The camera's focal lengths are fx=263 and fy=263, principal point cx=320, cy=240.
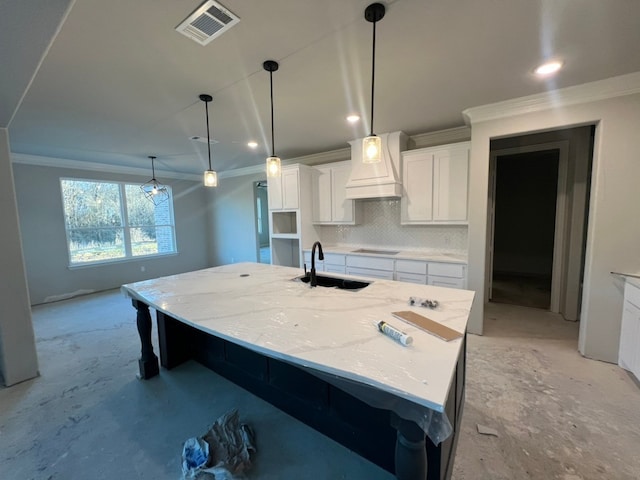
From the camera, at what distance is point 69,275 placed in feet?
15.4

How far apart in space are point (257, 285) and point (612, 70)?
329 centimetres

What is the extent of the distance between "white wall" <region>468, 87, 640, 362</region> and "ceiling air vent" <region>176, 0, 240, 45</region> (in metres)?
2.69

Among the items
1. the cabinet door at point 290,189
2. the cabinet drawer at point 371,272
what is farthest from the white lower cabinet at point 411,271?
the cabinet door at point 290,189

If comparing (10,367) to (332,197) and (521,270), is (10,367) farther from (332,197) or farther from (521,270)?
(521,270)

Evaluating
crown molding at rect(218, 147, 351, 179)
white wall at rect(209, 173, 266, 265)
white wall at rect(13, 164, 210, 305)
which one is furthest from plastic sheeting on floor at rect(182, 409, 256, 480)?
white wall at rect(13, 164, 210, 305)

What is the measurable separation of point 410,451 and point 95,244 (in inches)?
247

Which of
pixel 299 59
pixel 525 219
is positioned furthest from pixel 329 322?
pixel 525 219

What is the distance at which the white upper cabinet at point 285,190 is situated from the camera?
4.25 meters

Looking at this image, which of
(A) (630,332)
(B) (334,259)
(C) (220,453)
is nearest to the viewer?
(C) (220,453)

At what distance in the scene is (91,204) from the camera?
16.6ft

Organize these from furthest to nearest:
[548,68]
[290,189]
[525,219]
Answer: [525,219], [290,189], [548,68]

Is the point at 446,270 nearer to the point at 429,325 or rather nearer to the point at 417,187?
the point at 417,187

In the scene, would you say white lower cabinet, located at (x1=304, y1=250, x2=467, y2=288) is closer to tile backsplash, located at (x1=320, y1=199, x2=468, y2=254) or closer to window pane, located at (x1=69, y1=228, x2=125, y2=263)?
tile backsplash, located at (x1=320, y1=199, x2=468, y2=254)

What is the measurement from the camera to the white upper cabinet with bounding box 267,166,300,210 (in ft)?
13.9
